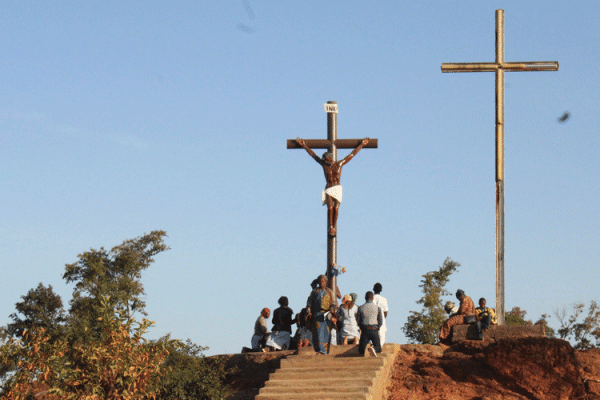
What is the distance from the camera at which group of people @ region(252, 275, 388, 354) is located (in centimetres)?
1568

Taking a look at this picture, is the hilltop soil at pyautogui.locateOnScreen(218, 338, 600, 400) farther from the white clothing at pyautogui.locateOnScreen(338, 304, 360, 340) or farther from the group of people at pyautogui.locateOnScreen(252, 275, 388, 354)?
the white clothing at pyautogui.locateOnScreen(338, 304, 360, 340)

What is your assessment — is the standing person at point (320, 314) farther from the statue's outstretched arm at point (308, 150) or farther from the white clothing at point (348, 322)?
the statue's outstretched arm at point (308, 150)

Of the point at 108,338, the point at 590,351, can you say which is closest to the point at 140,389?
the point at 108,338

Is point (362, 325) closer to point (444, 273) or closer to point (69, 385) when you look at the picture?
point (69, 385)

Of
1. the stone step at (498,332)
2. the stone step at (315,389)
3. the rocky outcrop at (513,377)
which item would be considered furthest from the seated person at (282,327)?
the stone step at (498,332)

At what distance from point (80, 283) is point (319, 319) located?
1208 cm

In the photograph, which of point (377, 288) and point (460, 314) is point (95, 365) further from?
point (460, 314)

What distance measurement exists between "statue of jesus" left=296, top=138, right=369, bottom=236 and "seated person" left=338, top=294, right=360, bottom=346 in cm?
230

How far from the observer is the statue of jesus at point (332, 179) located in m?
19.4

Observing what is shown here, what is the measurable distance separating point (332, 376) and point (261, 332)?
3.49 m

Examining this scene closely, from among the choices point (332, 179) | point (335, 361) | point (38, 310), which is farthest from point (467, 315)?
point (38, 310)

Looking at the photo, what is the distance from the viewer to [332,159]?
19.7 metres

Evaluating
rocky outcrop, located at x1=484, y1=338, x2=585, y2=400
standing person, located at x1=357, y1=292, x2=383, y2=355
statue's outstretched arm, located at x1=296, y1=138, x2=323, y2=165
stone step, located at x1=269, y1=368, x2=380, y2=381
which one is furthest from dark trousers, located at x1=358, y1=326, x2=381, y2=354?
statue's outstretched arm, located at x1=296, y1=138, x2=323, y2=165

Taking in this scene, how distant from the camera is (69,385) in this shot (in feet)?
48.4
